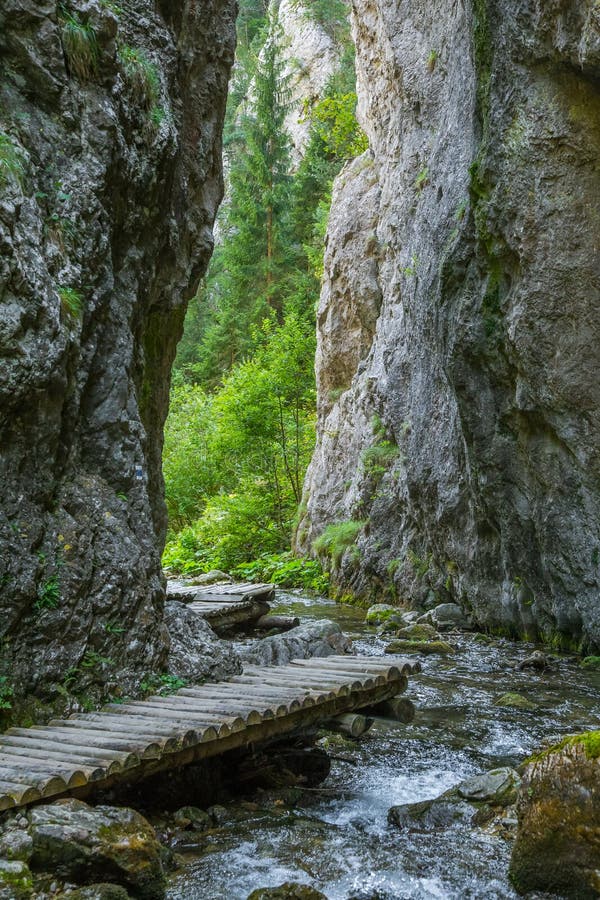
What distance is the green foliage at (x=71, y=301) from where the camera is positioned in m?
6.74

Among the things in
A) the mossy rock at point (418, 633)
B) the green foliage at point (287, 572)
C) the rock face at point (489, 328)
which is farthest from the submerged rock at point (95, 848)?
the green foliage at point (287, 572)

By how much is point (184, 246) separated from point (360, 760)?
7.45 metres

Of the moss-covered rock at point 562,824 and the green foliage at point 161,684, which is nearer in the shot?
the moss-covered rock at point 562,824

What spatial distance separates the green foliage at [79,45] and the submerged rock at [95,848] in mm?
6567

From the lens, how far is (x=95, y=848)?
4195 mm

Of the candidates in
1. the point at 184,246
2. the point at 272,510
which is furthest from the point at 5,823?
the point at 272,510

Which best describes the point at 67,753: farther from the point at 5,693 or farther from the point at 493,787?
the point at 493,787

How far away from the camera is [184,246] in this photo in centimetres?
1136

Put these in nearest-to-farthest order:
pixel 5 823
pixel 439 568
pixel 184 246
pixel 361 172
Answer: pixel 5 823 → pixel 184 246 → pixel 439 568 → pixel 361 172

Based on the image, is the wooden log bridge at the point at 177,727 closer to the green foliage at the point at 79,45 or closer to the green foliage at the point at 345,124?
the green foliage at the point at 79,45

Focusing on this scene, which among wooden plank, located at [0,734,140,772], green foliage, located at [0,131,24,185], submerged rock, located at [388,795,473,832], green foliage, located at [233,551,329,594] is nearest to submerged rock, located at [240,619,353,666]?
submerged rock, located at [388,795,473,832]

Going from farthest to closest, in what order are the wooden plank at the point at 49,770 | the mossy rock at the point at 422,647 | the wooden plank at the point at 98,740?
the mossy rock at the point at 422,647, the wooden plank at the point at 98,740, the wooden plank at the point at 49,770

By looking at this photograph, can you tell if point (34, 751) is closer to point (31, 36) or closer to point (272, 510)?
point (31, 36)

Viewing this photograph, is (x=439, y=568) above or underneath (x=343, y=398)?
underneath
